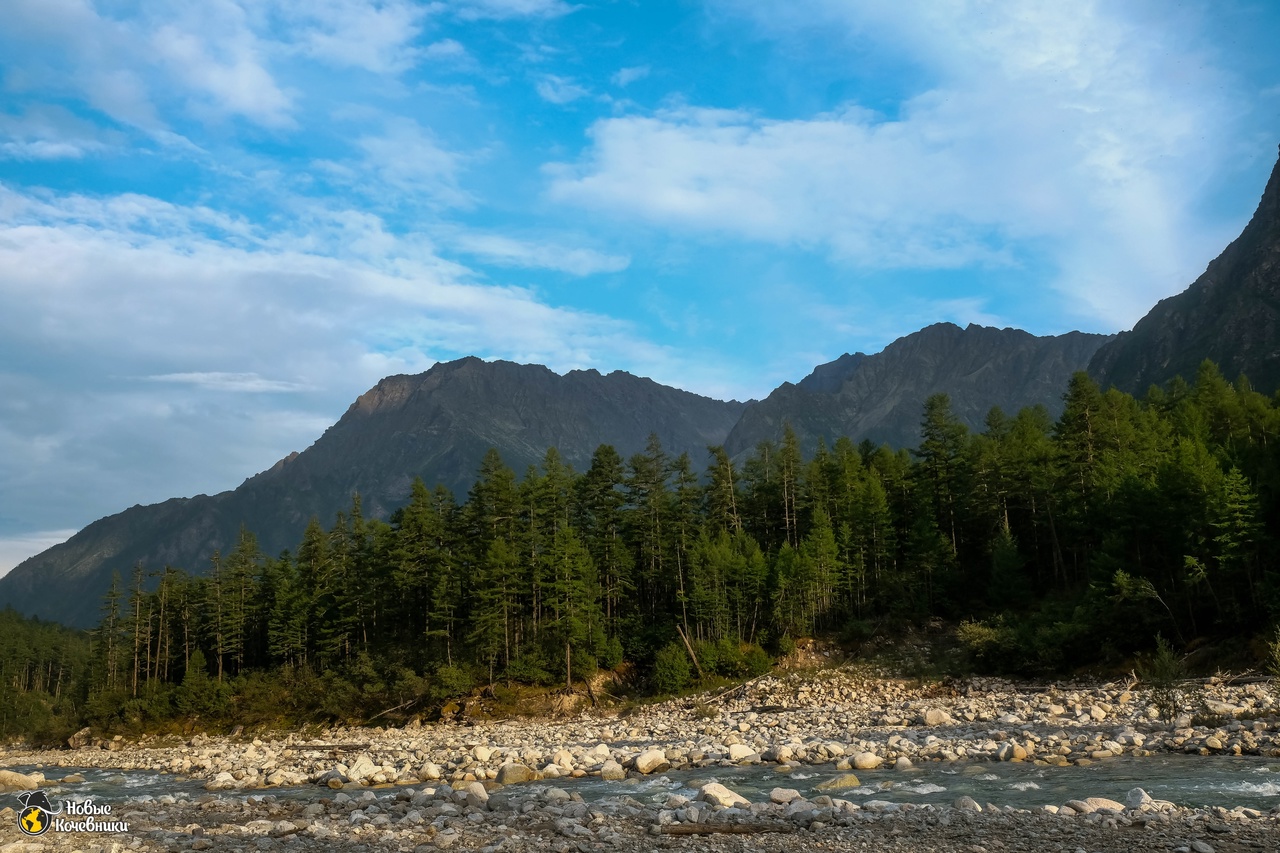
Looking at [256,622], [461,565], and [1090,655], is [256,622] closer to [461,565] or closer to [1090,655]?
[461,565]

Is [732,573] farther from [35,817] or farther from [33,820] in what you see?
[33,820]

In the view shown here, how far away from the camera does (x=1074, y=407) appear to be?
2285 inches

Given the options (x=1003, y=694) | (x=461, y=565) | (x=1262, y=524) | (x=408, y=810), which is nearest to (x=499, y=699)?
(x=461, y=565)

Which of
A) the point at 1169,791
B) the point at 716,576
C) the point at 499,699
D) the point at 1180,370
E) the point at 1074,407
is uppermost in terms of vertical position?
the point at 1180,370

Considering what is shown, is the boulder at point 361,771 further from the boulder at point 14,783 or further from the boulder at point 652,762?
the boulder at point 14,783

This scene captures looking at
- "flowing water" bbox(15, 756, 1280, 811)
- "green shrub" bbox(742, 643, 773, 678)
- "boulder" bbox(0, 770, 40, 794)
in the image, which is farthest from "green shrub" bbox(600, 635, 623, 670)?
"boulder" bbox(0, 770, 40, 794)

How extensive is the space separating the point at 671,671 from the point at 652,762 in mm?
27043

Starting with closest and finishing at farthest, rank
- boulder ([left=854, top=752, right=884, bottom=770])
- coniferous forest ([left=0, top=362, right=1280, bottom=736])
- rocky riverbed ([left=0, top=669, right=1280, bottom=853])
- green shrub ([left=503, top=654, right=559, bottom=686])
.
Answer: rocky riverbed ([left=0, top=669, right=1280, bottom=853]) → boulder ([left=854, top=752, right=884, bottom=770]) → coniferous forest ([left=0, top=362, right=1280, bottom=736]) → green shrub ([left=503, top=654, right=559, bottom=686])

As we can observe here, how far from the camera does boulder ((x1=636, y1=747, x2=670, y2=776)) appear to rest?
24.4 meters

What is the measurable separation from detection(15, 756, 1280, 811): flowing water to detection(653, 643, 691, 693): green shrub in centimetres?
2731

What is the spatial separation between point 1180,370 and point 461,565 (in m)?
198

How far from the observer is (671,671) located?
51.3m

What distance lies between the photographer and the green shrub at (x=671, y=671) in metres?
51.2

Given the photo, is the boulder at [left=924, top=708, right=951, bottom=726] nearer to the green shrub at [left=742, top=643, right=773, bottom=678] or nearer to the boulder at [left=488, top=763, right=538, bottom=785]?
the boulder at [left=488, top=763, right=538, bottom=785]
